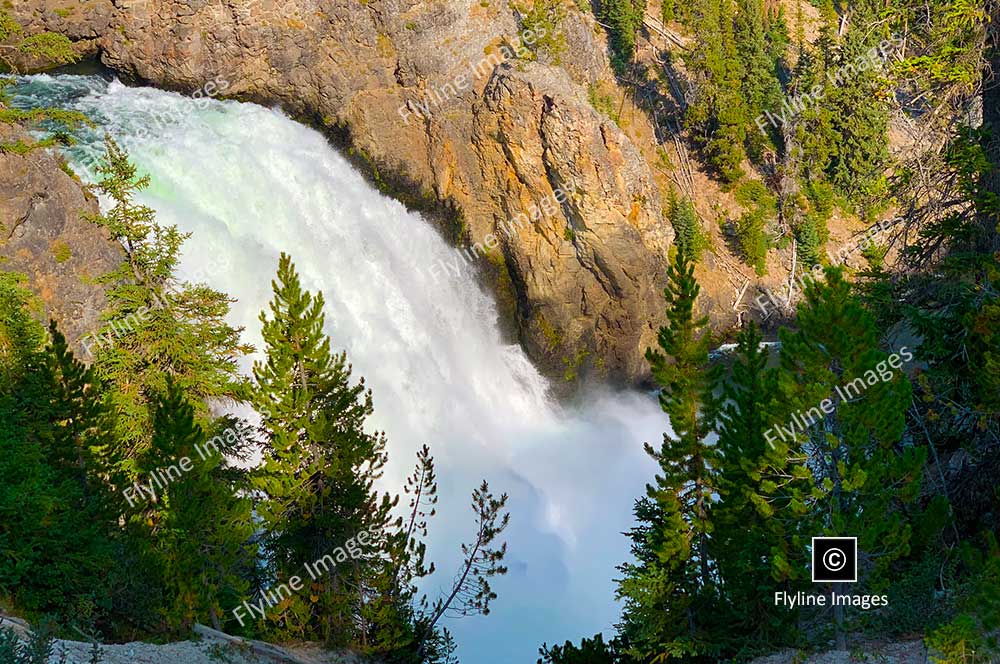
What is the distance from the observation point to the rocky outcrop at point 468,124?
4272cm

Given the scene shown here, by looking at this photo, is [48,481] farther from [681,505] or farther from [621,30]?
[621,30]

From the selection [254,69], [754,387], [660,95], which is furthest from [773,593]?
[660,95]

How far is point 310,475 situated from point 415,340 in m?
17.7

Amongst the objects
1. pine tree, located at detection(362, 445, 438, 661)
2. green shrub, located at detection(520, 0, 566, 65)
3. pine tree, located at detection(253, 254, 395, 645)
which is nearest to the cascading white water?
pine tree, located at detection(362, 445, 438, 661)

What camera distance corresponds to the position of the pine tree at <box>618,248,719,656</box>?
18.3 metres

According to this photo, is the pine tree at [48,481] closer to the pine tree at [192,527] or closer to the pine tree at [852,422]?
the pine tree at [192,527]

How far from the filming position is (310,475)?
20344 millimetres

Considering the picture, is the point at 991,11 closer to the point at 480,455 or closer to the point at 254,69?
the point at 480,455

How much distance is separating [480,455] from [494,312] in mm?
10773

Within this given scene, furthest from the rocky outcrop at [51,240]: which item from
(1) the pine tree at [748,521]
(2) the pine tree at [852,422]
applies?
(2) the pine tree at [852,422]

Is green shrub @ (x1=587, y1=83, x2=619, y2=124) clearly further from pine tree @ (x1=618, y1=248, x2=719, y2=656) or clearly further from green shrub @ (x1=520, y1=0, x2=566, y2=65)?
pine tree @ (x1=618, y1=248, x2=719, y2=656)

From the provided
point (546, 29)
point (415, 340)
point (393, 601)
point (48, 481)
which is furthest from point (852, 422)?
point (546, 29)

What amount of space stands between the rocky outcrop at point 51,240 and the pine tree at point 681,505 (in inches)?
719

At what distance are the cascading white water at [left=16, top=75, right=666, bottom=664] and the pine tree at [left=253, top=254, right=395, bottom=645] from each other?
8.79m
